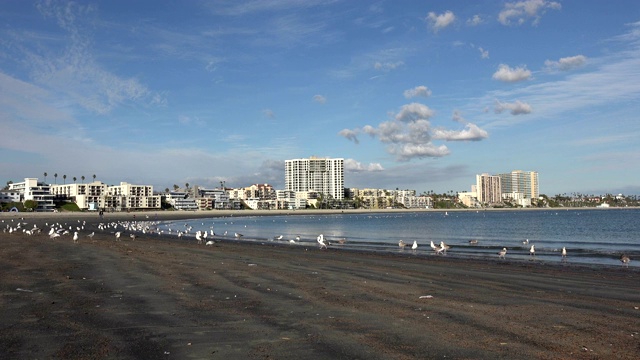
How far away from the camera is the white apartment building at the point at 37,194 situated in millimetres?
168125

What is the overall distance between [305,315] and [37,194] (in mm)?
186672

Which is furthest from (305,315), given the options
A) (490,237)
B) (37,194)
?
(37,194)

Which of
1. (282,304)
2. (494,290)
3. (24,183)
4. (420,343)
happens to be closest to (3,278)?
(282,304)

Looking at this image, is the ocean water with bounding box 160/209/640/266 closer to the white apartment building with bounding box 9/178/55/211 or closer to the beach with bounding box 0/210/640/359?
A: the beach with bounding box 0/210/640/359

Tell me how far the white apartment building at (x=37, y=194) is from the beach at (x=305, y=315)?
17194 centimetres

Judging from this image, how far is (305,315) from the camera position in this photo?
9727 mm

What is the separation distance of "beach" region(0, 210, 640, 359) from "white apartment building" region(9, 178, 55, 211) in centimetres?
17194

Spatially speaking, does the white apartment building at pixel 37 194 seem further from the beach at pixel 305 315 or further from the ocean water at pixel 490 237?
the beach at pixel 305 315

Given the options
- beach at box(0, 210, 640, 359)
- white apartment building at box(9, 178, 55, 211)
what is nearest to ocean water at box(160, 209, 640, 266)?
beach at box(0, 210, 640, 359)

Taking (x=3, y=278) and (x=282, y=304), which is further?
(x=3, y=278)

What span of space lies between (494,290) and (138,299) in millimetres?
9122

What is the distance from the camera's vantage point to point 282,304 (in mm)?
10875

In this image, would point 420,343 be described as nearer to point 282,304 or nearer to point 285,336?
point 285,336

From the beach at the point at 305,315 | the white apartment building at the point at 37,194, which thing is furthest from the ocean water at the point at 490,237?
the white apartment building at the point at 37,194
